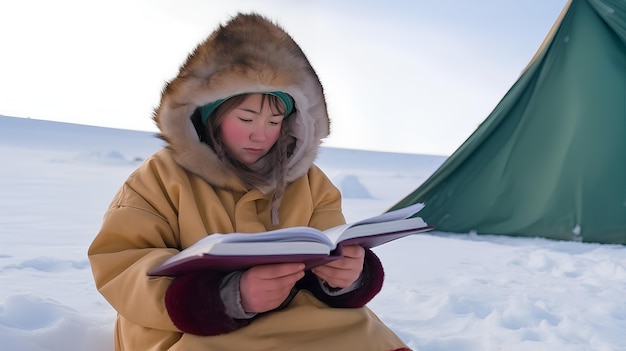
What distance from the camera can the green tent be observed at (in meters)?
2.86

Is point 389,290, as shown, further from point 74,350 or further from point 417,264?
point 74,350

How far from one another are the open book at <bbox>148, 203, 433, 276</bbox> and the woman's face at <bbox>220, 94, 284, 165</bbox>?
1.05 feet

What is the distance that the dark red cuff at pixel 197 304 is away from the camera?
771 millimetres

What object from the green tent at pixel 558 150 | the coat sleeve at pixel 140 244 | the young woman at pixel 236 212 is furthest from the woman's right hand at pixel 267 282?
the green tent at pixel 558 150

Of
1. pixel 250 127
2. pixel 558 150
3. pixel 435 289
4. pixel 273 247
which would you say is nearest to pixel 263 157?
pixel 250 127

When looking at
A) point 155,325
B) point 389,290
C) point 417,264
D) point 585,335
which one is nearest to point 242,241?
point 155,325

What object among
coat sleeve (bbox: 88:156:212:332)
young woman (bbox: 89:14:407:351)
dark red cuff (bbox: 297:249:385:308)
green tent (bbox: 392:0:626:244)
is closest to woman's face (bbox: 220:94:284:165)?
young woman (bbox: 89:14:407:351)

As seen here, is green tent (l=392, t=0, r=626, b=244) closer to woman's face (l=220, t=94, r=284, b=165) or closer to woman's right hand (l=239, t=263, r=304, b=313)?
woman's face (l=220, t=94, r=284, b=165)

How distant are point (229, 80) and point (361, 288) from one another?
41cm

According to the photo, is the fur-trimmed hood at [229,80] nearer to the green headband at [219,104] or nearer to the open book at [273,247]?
the green headband at [219,104]

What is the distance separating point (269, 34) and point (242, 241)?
1.70ft

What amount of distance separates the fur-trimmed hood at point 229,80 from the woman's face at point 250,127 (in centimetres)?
4

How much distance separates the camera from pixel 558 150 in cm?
294

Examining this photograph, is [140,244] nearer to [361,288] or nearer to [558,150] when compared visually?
[361,288]
